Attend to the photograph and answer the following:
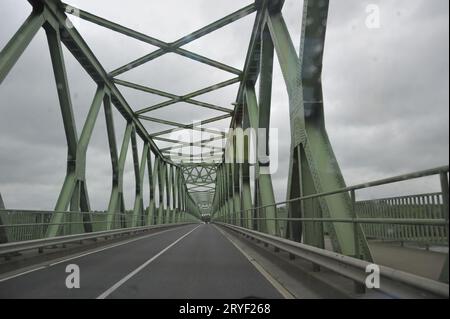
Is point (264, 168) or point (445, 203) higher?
point (264, 168)

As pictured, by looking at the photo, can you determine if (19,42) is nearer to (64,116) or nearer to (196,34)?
(64,116)

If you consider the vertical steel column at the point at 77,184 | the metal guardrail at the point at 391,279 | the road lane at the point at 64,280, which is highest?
the vertical steel column at the point at 77,184

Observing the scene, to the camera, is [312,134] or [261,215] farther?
[261,215]

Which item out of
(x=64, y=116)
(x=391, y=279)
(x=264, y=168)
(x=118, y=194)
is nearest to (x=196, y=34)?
(x=64, y=116)

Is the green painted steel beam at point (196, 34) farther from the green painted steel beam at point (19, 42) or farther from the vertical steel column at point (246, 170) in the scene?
the green painted steel beam at point (19, 42)

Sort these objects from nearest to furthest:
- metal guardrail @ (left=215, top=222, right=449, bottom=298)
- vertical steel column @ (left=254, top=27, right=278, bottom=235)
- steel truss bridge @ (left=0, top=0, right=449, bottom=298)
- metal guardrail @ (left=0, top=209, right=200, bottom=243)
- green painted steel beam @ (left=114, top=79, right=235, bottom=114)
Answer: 1. metal guardrail @ (left=215, top=222, right=449, bottom=298)
2. steel truss bridge @ (left=0, top=0, right=449, bottom=298)
3. metal guardrail @ (left=0, top=209, right=200, bottom=243)
4. vertical steel column @ (left=254, top=27, right=278, bottom=235)
5. green painted steel beam @ (left=114, top=79, right=235, bottom=114)

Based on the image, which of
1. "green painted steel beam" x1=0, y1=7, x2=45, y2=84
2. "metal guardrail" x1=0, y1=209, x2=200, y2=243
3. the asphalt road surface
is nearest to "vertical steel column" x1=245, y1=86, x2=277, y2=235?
the asphalt road surface

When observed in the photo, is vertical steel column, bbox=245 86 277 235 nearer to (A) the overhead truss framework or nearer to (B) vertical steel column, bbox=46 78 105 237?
Result: (A) the overhead truss framework

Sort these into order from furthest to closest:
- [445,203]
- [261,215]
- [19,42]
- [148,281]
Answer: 1. [261,215]
2. [19,42]
3. [148,281]
4. [445,203]

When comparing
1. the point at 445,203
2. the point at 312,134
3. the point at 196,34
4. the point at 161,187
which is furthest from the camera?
the point at 161,187

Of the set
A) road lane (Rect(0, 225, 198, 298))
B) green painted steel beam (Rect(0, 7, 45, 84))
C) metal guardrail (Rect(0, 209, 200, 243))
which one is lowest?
road lane (Rect(0, 225, 198, 298))

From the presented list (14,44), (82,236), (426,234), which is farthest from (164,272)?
(14,44)

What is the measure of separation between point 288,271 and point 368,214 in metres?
3.50

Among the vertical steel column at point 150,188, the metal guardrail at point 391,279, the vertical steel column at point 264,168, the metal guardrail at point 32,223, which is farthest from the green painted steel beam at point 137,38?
the vertical steel column at point 150,188
